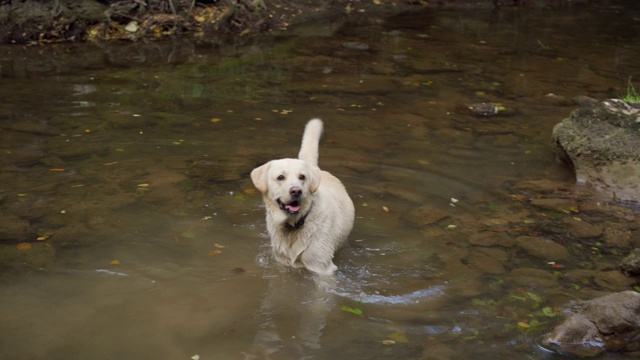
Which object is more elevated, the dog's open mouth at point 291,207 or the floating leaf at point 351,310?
the dog's open mouth at point 291,207

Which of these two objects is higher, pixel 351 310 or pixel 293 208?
pixel 293 208

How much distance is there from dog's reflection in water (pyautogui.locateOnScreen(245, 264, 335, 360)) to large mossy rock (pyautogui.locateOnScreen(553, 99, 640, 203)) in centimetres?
390

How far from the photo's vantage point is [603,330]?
5242 millimetres

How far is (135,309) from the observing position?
5473mm

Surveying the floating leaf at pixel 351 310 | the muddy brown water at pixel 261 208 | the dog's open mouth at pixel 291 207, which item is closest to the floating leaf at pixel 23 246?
the muddy brown water at pixel 261 208

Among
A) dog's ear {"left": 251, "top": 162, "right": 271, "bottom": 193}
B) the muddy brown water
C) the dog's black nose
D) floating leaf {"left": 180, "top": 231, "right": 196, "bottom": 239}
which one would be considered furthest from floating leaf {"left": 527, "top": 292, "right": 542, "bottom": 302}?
floating leaf {"left": 180, "top": 231, "right": 196, "bottom": 239}

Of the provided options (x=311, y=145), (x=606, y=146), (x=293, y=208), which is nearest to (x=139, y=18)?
(x=311, y=145)

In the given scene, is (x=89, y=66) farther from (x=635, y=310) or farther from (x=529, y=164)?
(x=635, y=310)

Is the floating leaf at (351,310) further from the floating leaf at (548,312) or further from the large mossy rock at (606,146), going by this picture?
the large mossy rock at (606,146)

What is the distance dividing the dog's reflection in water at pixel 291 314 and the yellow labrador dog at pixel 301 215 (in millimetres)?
129

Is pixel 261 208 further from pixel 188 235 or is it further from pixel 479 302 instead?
pixel 479 302

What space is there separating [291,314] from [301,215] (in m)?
0.82

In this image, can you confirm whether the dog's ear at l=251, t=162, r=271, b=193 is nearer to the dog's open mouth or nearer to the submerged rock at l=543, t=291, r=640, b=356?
the dog's open mouth

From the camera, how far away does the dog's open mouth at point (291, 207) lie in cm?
570
